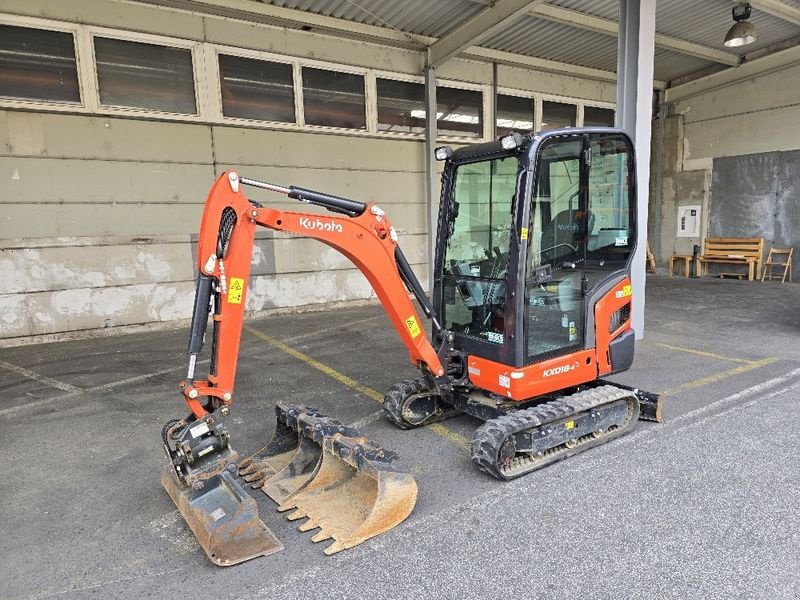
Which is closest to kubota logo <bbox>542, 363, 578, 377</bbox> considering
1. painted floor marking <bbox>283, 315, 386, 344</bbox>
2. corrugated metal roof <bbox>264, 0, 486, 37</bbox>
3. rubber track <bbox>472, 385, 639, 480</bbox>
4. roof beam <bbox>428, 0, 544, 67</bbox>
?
rubber track <bbox>472, 385, 639, 480</bbox>

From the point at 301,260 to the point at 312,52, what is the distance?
4.14 m

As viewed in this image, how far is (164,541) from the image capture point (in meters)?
3.07

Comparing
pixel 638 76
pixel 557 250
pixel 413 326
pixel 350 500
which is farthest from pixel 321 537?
pixel 638 76

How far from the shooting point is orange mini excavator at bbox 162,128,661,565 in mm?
3070

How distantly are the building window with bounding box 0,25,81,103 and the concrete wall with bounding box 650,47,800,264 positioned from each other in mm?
15451

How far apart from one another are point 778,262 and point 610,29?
25.6 ft

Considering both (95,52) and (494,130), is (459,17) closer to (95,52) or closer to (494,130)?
(494,130)

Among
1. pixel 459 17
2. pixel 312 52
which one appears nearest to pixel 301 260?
pixel 312 52

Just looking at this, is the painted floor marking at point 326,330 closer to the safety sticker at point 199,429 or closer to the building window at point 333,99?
the building window at point 333,99

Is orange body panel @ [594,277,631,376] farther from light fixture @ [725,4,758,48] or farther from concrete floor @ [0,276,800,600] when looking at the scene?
light fixture @ [725,4,758,48]

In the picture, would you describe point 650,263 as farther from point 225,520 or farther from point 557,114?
point 225,520

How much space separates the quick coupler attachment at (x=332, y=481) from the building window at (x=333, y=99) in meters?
8.11

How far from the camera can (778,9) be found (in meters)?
10.2

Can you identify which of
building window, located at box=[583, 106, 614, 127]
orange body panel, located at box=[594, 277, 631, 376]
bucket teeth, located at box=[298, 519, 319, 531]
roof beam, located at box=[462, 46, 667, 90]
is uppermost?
roof beam, located at box=[462, 46, 667, 90]
